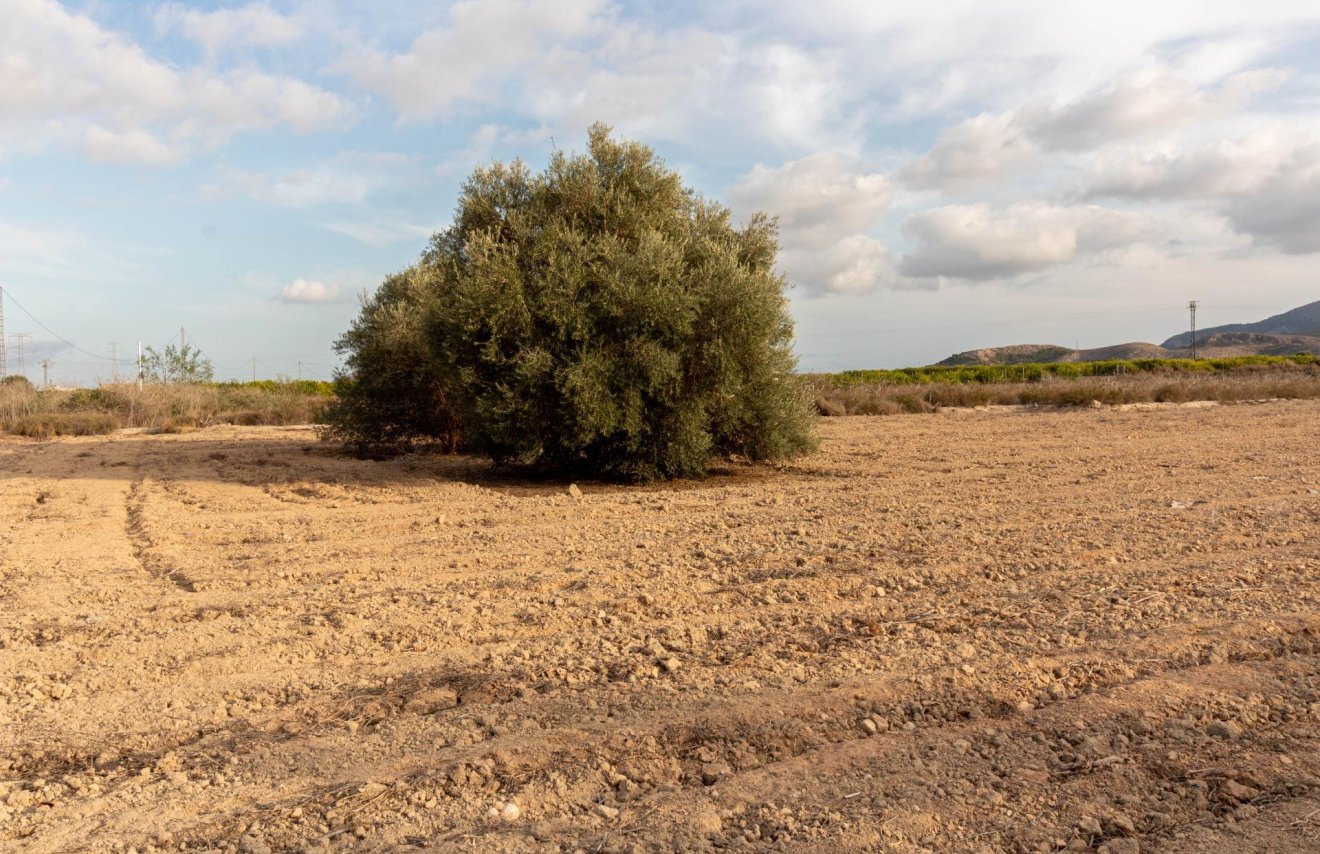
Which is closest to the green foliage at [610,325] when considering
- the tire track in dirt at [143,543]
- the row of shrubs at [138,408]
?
the tire track in dirt at [143,543]

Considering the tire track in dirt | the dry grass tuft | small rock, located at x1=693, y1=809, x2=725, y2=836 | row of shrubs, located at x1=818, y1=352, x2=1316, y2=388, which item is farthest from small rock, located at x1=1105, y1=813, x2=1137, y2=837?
row of shrubs, located at x1=818, y1=352, x2=1316, y2=388

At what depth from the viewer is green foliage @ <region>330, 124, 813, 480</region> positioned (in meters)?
12.2

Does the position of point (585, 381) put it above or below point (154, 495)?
above

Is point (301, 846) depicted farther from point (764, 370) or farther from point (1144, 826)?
point (764, 370)

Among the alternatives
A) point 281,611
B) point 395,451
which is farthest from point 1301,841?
point 395,451

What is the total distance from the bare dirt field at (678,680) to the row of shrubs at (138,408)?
55.6 feet

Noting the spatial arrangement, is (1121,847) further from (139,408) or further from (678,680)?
(139,408)

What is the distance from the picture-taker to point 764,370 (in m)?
13.1

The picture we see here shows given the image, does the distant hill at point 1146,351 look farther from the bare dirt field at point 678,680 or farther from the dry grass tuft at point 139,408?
the bare dirt field at point 678,680

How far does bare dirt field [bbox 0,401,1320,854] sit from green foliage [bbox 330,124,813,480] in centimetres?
299

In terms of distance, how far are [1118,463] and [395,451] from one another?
1322 cm

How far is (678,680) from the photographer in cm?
448

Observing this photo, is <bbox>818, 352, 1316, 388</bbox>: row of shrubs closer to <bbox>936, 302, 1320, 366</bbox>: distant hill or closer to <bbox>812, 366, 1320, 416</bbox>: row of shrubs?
<bbox>812, 366, 1320, 416</bbox>: row of shrubs

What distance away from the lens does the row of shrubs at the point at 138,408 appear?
2452 cm
